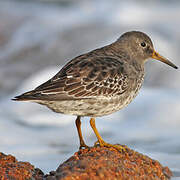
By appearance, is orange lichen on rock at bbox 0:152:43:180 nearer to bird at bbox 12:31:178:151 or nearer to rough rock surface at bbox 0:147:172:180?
rough rock surface at bbox 0:147:172:180

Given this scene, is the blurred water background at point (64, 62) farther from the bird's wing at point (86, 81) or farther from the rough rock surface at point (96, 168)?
the bird's wing at point (86, 81)

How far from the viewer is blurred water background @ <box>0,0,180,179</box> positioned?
32.8 feet

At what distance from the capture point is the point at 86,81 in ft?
20.6

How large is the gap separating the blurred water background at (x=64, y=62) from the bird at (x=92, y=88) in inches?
69.8

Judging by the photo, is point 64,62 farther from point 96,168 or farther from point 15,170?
point 96,168

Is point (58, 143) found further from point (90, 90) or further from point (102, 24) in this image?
point (102, 24)

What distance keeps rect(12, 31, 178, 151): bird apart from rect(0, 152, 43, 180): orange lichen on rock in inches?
35.8

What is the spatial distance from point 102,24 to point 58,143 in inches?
269

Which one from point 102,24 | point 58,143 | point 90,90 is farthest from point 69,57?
point 90,90

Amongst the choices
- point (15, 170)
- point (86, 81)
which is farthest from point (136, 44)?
point (15, 170)

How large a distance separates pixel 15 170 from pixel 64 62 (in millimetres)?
9705

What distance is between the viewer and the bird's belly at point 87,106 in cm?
606

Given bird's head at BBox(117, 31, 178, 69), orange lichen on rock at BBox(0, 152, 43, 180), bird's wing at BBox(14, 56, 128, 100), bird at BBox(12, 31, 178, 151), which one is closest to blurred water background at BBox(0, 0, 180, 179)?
bird at BBox(12, 31, 178, 151)

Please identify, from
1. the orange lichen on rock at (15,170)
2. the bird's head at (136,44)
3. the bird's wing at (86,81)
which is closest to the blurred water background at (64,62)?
the bird's wing at (86,81)
